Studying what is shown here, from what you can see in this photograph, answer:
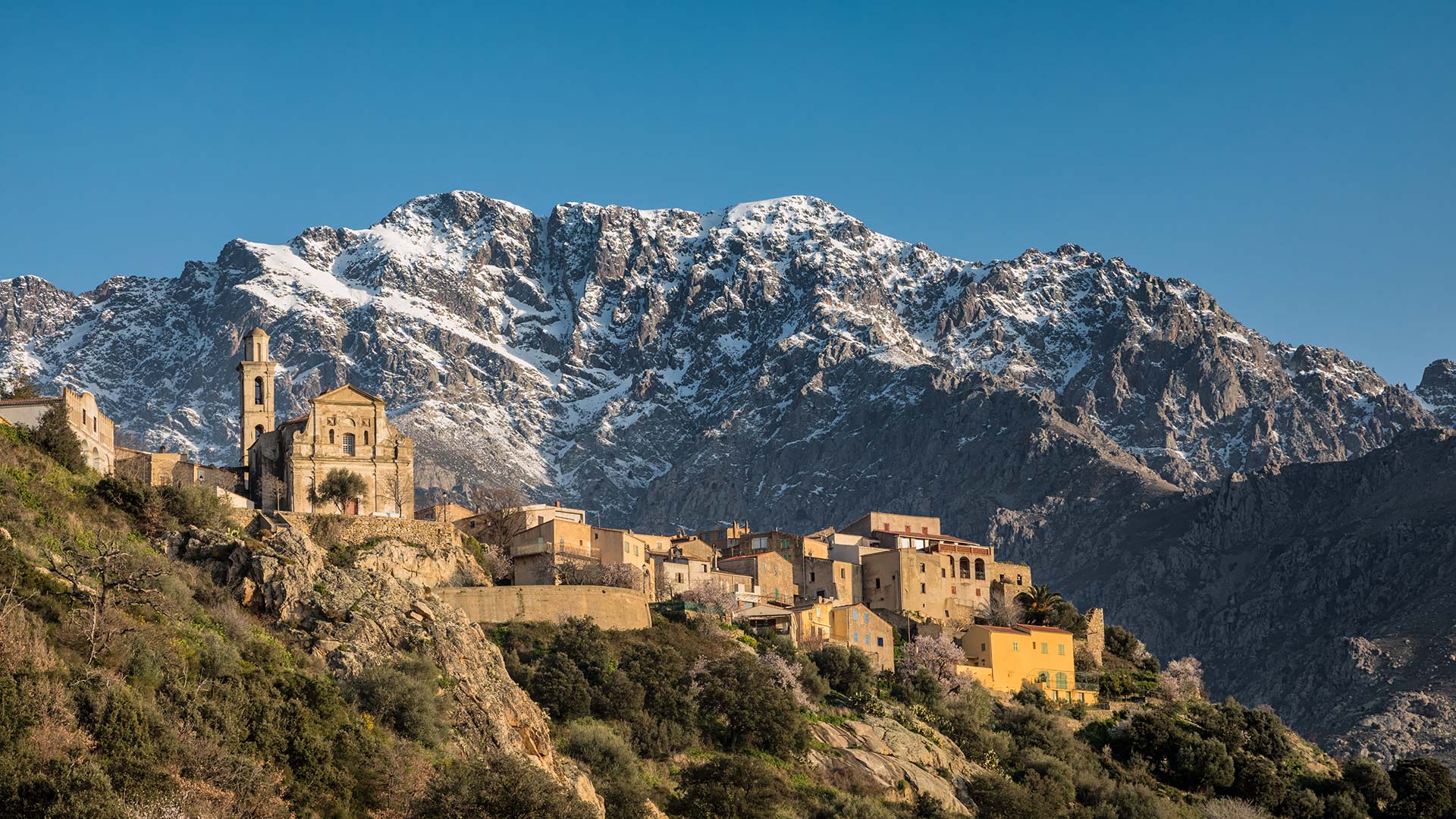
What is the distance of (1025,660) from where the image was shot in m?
97.1

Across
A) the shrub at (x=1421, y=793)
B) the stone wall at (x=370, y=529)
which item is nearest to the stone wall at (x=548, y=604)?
the stone wall at (x=370, y=529)

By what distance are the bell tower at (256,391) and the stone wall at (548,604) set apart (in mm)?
29808

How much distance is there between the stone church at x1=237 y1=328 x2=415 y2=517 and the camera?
292 feet

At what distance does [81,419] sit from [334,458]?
1504 cm

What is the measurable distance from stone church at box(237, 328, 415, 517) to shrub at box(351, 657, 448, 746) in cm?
3315

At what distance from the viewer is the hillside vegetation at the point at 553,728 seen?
43.9 metres

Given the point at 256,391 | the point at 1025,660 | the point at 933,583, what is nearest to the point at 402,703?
the point at 1025,660

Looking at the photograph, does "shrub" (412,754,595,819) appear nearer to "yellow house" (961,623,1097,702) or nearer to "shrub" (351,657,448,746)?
"shrub" (351,657,448,746)

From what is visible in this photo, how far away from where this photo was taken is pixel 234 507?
78.7 m

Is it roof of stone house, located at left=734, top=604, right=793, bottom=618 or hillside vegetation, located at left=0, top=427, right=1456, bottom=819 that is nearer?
hillside vegetation, located at left=0, top=427, right=1456, bottom=819

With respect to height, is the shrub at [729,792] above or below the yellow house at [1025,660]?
below

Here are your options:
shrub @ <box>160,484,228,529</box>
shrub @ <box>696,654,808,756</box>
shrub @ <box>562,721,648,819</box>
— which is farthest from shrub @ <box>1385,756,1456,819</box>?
shrub @ <box>160,484,228,529</box>

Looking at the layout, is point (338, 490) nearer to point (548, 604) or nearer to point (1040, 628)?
point (548, 604)

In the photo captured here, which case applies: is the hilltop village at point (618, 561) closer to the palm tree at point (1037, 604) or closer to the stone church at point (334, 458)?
the stone church at point (334, 458)
